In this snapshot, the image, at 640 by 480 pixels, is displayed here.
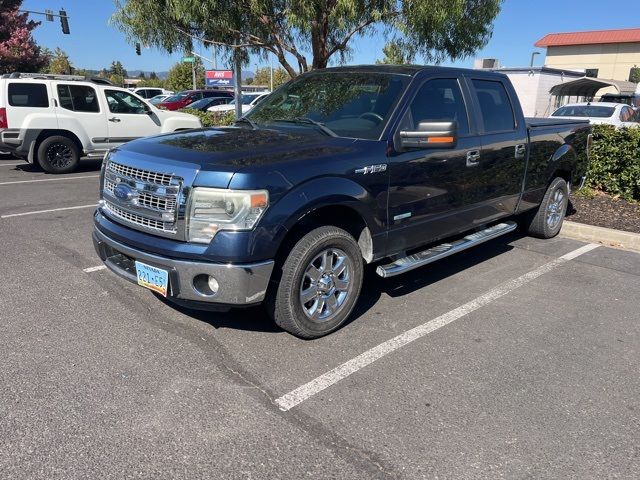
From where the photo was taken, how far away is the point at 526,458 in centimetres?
256

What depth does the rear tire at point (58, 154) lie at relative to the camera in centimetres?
1037

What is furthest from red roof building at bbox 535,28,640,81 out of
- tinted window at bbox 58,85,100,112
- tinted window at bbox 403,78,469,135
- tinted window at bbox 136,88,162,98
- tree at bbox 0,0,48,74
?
tinted window at bbox 403,78,469,135

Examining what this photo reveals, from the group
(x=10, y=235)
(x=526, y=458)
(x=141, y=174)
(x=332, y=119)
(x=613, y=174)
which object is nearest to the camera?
(x=526, y=458)

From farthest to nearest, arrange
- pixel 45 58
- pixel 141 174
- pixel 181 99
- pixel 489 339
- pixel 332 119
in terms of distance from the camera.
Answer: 1. pixel 45 58
2. pixel 181 99
3. pixel 332 119
4. pixel 489 339
5. pixel 141 174

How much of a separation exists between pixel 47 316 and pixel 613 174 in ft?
27.1

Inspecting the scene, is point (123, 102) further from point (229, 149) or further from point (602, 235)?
point (602, 235)

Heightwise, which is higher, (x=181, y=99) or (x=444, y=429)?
(x=181, y=99)

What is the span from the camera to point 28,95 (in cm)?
1027

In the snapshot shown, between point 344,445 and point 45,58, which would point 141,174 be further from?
point 45,58

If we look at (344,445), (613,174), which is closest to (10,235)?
(344,445)

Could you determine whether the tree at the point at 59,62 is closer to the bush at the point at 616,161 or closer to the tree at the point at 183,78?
the tree at the point at 183,78

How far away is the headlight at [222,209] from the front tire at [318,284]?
1.44 ft

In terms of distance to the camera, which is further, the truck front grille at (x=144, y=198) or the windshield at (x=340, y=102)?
the windshield at (x=340, y=102)

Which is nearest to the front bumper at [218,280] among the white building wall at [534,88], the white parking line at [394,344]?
A: the white parking line at [394,344]
